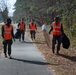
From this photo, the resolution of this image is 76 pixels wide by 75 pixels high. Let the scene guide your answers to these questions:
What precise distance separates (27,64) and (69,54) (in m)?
3.66

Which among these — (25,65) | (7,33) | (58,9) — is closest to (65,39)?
(7,33)

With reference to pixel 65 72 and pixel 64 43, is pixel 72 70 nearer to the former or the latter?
pixel 65 72

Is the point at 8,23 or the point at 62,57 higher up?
the point at 8,23

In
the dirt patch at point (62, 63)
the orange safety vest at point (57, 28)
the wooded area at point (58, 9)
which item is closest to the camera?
the dirt patch at point (62, 63)

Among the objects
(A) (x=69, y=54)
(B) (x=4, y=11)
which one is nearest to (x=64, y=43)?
(A) (x=69, y=54)

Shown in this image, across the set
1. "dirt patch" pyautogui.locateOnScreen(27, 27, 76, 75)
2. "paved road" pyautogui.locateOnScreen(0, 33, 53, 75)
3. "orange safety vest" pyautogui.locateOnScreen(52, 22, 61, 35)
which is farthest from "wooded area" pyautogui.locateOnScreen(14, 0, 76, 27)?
"paved road" pyautogui.locateOnScreen(0, 33, 53, 75)

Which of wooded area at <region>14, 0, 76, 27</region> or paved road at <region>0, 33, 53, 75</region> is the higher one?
wooded area at <region>14, 0, 76, 27</region>

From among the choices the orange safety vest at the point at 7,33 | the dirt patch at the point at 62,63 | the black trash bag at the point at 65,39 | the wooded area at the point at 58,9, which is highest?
the wooded area at the point at 58,9

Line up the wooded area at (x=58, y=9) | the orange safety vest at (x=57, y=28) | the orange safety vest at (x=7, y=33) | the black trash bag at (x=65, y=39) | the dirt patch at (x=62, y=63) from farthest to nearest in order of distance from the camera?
the wooded area at (x=58, y=9) < the black trash bag at (x=65, y=39) < the orange safety vest at (x=57, y=28) < the orange safety vest at (x=7, y=33) < the dirt patch at (x=62, y=63)

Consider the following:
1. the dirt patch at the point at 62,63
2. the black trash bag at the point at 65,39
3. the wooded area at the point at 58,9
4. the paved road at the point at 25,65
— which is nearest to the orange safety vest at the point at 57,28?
the black trash bag at the point at 65,39

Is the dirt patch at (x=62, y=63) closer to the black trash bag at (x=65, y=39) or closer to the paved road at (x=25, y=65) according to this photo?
the paved road at (x=25, y=65)

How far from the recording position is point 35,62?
551 inches

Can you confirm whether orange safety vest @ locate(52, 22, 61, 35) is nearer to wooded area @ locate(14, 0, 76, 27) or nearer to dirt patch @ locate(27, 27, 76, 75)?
dirt patch @ locate(27, 27, 76, 75)

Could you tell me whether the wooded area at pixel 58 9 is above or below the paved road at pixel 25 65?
above
